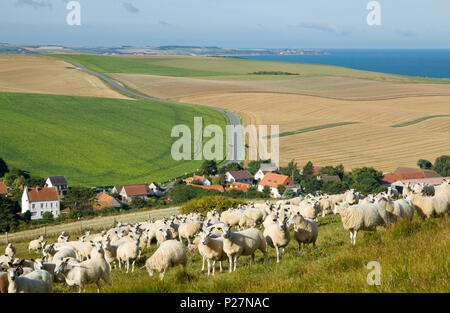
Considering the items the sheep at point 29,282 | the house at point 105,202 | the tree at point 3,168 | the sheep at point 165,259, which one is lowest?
the house at point 105,202

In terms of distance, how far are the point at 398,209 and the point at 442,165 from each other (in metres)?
57.6

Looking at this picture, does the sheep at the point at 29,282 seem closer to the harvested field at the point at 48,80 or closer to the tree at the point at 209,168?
the tree at the point at 209,168

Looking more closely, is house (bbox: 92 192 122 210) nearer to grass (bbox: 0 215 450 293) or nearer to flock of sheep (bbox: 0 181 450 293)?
flock of sheep (bbox: 0 181 450 293)

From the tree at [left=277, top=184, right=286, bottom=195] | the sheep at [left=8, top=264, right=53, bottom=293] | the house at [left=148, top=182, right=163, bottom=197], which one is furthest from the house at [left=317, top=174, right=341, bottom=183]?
the sheep at [left=8, top=264, right=53, bottom=293]

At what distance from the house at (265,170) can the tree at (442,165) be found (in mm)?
23613

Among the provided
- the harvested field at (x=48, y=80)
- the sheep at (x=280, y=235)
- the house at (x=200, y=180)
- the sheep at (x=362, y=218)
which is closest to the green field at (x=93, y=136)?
the house at (x=200, y=180)

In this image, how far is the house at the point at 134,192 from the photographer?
2451 inches

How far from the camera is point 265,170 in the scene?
73562 mm

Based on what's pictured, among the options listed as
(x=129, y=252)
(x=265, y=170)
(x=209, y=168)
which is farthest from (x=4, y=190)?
(x=129, y=252)

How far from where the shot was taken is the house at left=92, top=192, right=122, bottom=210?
57228 millimetres

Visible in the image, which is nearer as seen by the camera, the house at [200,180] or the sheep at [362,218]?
the sheep at [362,218]

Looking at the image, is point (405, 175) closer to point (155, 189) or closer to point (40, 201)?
point (155, 189)

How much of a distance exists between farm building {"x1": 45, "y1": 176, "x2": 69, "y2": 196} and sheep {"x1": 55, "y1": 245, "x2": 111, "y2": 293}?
53.8 metres

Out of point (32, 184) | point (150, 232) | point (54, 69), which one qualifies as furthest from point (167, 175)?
point (54, 69)
